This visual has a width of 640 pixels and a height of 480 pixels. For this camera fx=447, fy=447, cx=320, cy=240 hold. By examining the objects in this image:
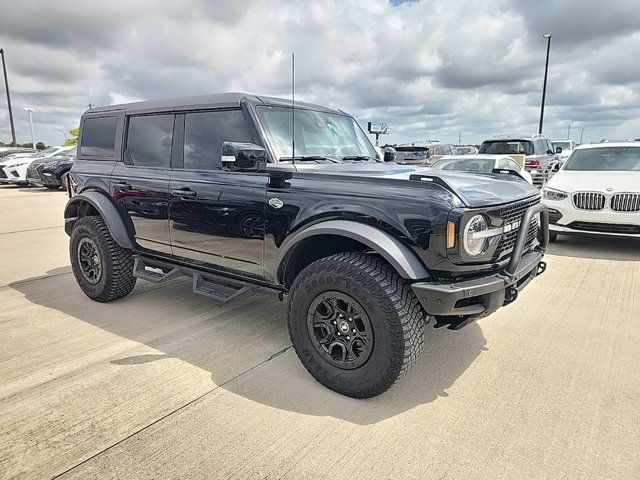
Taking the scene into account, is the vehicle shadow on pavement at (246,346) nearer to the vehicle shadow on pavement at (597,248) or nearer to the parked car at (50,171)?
the vehicle shadow on pavement at (597,248)

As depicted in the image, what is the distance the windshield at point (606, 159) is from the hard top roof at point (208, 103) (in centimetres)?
521

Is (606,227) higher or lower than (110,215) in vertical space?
lower

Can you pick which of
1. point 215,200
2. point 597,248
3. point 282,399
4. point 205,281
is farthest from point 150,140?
point 597,248

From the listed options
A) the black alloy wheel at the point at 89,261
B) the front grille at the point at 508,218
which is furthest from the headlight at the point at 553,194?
the black alloy wheel at the point at 89,261

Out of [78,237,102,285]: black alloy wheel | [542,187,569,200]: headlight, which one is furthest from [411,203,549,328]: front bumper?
[542,187,569,200]: headlight

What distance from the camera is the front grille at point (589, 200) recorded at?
20.3 feet

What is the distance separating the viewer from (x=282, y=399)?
2697 millimetres

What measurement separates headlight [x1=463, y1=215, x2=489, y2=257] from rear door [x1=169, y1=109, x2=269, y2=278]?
4.46 ft

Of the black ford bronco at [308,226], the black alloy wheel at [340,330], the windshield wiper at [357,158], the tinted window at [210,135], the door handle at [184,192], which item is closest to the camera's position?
the black ford bronco at [308,226]

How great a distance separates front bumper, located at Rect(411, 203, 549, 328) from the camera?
237cm

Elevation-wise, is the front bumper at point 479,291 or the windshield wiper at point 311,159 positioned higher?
the windshield wiper at point 311,159

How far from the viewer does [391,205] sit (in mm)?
2562

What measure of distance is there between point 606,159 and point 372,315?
666 cm

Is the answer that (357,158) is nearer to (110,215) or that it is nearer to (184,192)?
(184,192)
